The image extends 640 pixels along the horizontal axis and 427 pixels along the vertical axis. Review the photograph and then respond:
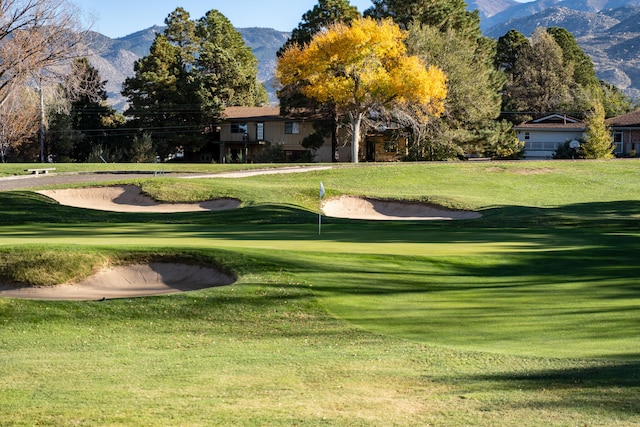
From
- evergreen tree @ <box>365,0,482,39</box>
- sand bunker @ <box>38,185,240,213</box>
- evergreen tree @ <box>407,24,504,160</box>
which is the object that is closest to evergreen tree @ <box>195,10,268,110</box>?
evergreen tree @ <box>365,0,482,39</box>

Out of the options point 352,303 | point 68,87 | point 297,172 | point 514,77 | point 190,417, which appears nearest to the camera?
point 190,417

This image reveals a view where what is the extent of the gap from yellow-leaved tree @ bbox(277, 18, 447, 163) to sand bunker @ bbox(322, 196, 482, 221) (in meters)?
24.7

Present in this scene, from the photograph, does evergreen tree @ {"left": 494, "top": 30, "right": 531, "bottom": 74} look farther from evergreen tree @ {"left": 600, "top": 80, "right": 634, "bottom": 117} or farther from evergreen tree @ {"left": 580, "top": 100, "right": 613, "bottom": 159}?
evergreen tree @ {"left": 580, "top": 100, "right": 613, "bottom": 159}

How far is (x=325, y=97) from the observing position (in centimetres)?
6094

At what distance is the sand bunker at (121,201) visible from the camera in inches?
1357

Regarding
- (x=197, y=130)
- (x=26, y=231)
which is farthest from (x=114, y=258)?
(x=197, y=130)

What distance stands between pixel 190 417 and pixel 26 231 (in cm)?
1724

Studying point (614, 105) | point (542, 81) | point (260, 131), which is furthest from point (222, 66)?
point (614, 105)

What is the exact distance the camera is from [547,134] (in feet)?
284

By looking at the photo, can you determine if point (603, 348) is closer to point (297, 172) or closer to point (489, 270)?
point (489, 270)

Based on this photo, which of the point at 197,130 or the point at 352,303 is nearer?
the point at 352,303

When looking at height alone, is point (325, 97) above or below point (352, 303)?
above

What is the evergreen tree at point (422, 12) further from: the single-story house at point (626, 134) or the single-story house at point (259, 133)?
the single-story house at point (626, 134)

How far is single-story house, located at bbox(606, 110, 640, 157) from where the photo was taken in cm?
7950
